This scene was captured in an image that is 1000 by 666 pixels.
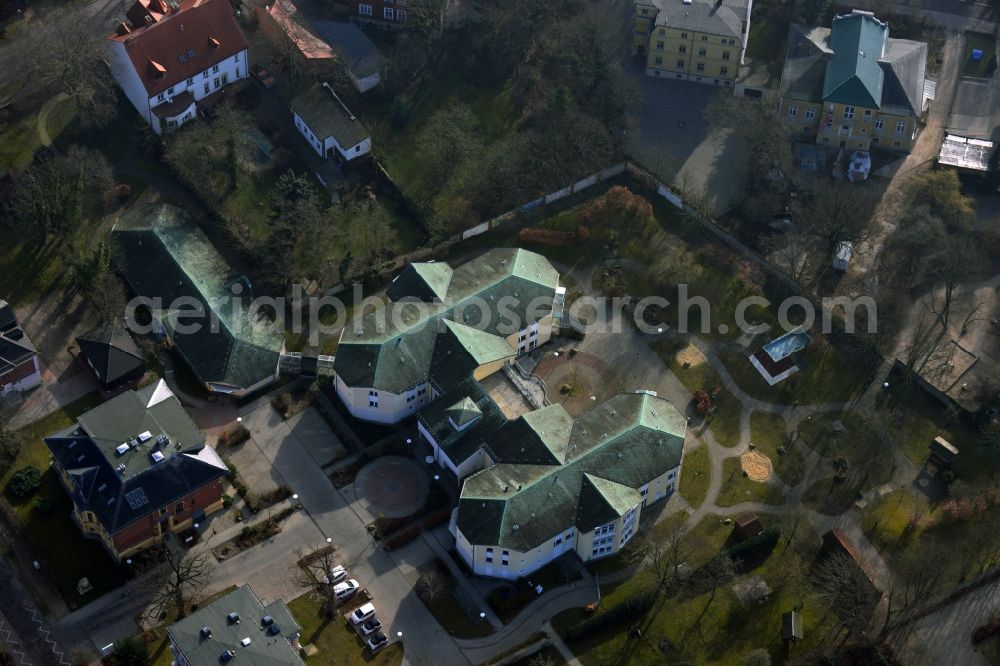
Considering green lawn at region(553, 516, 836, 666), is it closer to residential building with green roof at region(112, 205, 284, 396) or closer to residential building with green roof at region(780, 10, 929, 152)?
residential building with green roof at region(112, 205, 284, 396)

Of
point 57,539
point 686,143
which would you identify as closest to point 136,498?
point 57,539

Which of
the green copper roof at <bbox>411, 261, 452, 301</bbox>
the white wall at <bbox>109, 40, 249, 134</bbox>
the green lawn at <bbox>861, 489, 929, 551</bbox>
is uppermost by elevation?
the white wall at <bbox>109, 40, 249, 134</bbox>

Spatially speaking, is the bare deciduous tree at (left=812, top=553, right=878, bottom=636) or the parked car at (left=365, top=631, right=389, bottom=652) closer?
the parked car at (left=365, top=631, right=389, bottom=652)

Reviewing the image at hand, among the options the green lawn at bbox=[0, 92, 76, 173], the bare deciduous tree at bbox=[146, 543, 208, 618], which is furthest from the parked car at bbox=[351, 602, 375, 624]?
the green lawn at bbox=[0, 92, 76, 173]

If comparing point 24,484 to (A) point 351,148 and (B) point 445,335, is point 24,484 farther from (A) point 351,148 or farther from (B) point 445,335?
(A) point 351,148

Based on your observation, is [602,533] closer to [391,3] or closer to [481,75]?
[481,75]

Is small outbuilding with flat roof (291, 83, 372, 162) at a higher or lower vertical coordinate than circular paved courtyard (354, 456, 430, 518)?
higher

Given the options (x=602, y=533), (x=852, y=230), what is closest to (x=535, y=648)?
(x=602, y=533)
